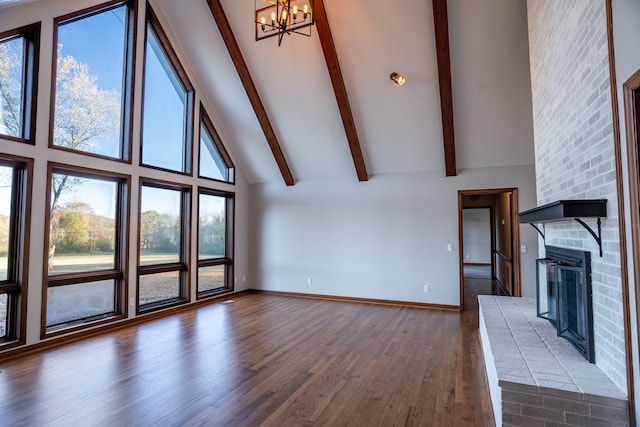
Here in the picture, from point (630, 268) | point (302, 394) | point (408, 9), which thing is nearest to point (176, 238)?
point (302, 394)

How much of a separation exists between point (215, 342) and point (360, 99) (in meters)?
3.82

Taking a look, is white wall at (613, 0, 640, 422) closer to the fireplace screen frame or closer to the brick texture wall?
the brick texture wall

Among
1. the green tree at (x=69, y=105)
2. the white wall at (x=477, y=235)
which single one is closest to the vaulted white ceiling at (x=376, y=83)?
the green tree at (x=69, y=105)

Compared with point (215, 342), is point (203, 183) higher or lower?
higher

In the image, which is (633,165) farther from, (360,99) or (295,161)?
(295,161)

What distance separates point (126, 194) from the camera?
4.62m

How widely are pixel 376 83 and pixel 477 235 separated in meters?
8.62

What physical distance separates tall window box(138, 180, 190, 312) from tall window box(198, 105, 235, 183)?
674 mm

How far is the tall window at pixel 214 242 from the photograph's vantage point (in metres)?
6.05

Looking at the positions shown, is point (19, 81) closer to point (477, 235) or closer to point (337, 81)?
point (337, 81)

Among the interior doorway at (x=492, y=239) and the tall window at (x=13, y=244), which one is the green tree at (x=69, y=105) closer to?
the tall window at (x=13, y=244)

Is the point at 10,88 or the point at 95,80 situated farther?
the point at 95,80

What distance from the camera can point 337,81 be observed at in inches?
180

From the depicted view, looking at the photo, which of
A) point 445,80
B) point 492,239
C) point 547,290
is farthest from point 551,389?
point 492,239
